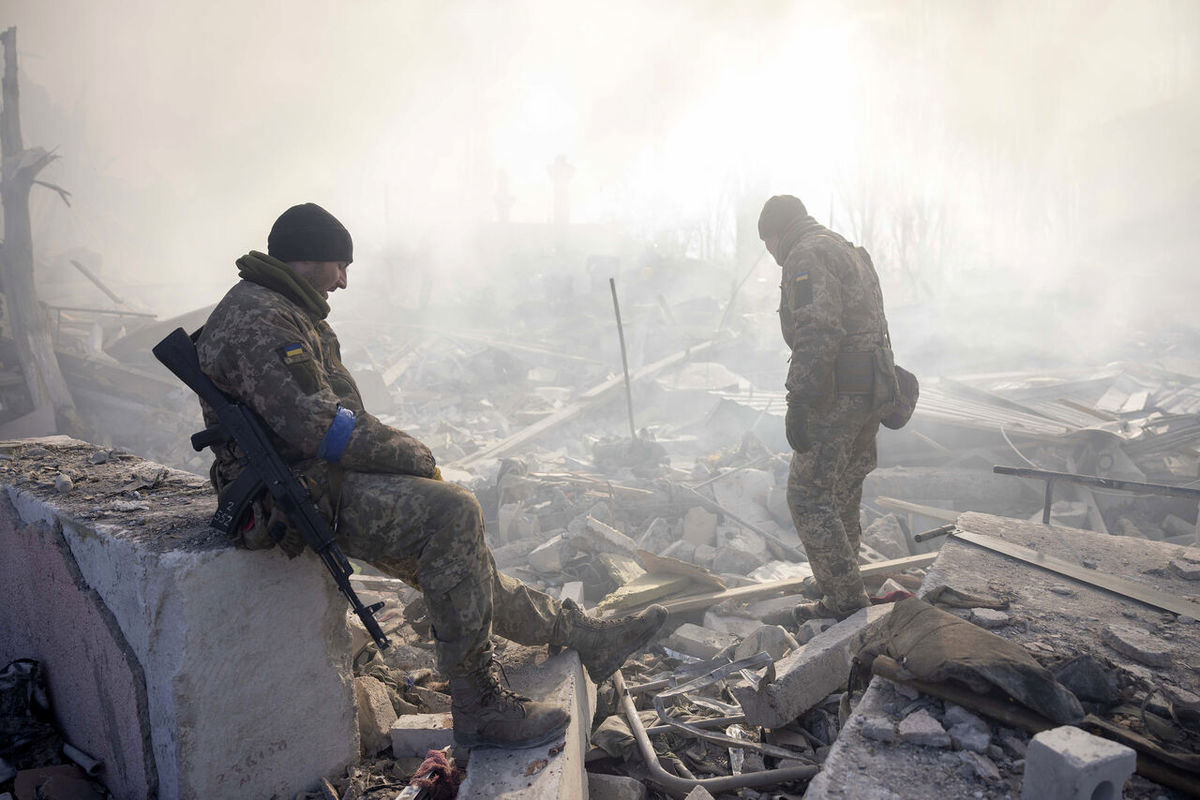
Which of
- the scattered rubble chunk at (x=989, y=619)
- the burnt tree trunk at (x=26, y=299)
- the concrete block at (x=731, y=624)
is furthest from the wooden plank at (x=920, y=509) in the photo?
the burnt tree trunk at (x=26, y=299)

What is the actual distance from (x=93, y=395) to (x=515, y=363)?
7.53 metres

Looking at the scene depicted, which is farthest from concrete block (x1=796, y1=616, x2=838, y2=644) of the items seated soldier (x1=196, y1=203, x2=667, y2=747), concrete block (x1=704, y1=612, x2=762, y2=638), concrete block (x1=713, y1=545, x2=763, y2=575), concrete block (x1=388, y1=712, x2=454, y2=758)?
concrete block (x1=388, y1=712, x2=454, y2=758)

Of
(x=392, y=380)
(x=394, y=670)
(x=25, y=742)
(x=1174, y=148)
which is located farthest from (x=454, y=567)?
(x=1174, y=148)

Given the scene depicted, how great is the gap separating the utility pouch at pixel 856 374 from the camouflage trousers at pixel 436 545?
205 cm

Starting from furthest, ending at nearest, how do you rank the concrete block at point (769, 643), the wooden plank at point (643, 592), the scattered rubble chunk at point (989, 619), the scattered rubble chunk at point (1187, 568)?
1. the wooden plank at point (643, 592)
2. the concrete block at point (769, 643)
3. the scattered rubble chunk at point (1187, 568)
4. the scattered rubble chunk at point (989, 619)

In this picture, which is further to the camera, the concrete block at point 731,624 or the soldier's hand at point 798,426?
the concrete block at point 731,624

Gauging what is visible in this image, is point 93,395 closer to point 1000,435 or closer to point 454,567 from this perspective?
point 454,567

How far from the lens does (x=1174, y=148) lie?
22.6 m

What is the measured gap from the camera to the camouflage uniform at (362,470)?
6.49ft

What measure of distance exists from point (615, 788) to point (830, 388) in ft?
6.83

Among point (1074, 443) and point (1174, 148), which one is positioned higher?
point (1174, 148)

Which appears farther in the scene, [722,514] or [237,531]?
[722,514]

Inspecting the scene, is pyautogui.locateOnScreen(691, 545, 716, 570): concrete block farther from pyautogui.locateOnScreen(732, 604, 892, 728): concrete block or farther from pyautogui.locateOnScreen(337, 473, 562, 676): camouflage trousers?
pyautogui.locateOnScreen(337, 473, 562, 676): camouflage trousers

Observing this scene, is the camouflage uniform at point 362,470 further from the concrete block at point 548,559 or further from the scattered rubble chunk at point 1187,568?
the scattered rubble chunk at point 1187,568
